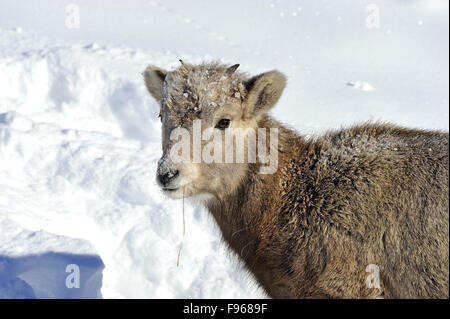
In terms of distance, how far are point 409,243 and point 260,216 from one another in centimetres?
130

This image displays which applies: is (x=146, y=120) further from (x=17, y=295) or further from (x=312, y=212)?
(x=312, y=212)

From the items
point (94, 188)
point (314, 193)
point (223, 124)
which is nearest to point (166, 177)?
point (223, 124)

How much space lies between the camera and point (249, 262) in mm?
4625

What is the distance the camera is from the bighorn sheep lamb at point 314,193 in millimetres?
3957

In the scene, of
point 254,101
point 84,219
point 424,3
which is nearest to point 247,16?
point 424,3

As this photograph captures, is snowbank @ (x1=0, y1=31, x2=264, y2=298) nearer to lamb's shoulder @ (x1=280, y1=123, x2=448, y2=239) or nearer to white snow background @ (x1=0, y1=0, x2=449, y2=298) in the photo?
white snow background @ (x1=0, y1=0, x2=449, y2=298)

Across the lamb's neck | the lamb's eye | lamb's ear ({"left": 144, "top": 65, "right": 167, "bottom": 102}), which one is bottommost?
the lamb's neck

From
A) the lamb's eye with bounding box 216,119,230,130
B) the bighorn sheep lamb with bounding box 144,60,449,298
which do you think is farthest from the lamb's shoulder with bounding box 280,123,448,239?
the lamb's eye with bounding box 216,119,230,130

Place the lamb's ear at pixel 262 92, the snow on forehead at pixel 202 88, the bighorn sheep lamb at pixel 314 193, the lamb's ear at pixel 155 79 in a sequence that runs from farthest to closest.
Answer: the lamb's ear at pixel 155 79, the lamb's ear at pixel 262 92, the snow on forehead at pixel 202 88, the bighorn sheep lamb at pixel 314 193

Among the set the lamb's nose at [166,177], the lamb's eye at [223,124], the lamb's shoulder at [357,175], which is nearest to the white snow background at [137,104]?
the lamb's shoulder at [357,175]

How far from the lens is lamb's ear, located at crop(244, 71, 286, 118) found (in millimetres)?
4461

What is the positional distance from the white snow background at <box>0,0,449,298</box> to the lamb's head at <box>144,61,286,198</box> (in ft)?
2.72

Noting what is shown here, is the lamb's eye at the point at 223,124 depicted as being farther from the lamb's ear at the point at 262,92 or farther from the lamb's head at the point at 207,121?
the lamb's ear at the point at 262,92

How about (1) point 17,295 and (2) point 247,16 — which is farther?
(2) point 247,16
